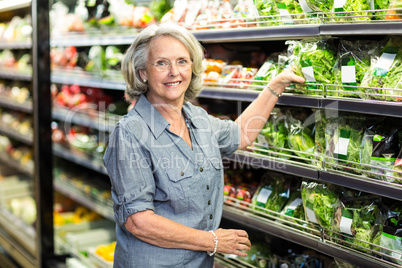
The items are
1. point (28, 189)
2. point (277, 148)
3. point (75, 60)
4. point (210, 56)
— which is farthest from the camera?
point (28, 189)

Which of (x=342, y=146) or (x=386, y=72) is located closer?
(x=386, y=72)

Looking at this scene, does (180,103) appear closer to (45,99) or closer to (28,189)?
(45,99)

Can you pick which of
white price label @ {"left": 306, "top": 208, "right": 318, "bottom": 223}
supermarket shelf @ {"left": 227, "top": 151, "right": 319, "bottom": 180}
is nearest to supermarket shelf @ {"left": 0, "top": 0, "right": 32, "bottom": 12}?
supermarket shelf @ {"left": 227, "top": 151, "right": 319, "bottom": 180}

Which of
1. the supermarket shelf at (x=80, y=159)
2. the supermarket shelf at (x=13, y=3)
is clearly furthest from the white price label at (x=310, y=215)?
the supermarket shelf at (x=13, y=3)

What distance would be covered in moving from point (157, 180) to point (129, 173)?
140 mm

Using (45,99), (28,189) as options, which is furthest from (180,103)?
(28,189)

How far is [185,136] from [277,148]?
0.46 meters

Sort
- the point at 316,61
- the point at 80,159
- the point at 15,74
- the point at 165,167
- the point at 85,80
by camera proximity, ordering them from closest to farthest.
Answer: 1. the point at 165,167
2. the point at 316,61
3. the point at 85,80
4. the point at 80,159
5. the point at 15,74

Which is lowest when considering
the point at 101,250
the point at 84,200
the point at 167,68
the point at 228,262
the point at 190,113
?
the point at 101,250

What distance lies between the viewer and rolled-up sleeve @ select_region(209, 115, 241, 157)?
204 centimetres

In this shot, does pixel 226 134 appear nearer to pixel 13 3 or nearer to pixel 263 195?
pixel 263 195

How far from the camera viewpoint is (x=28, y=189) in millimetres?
5152

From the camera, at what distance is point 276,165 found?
203 centimetres

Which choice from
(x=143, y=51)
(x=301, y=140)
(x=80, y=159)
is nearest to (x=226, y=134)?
(x=301, y=140)
